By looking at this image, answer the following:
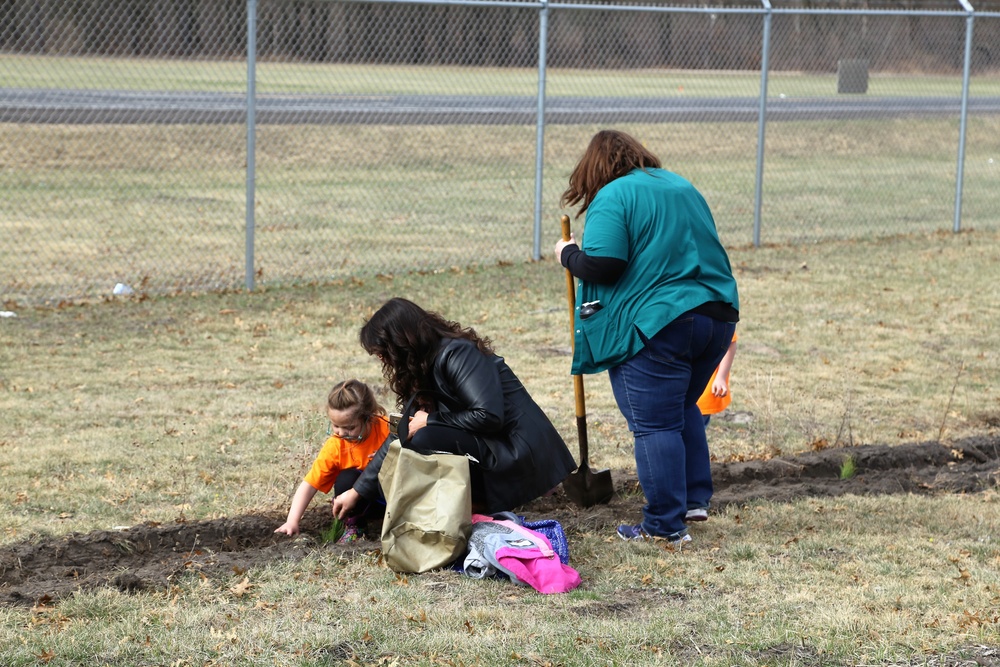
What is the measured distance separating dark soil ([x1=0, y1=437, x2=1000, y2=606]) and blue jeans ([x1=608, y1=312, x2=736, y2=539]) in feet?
1.41

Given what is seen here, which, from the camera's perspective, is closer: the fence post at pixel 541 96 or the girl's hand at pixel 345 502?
the girl's hand at pixel 345 502

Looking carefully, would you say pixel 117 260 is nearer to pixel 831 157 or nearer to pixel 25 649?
pixel 25 649

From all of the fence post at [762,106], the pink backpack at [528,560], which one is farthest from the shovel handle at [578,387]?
the fence post at [762,106]

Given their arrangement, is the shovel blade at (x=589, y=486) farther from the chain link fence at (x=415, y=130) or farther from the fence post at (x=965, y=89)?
the fence post at (x=965, y=89)

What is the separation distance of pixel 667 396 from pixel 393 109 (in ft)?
45.8

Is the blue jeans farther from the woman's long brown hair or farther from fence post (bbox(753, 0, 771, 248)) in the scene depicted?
fence post (bbox(753, 0, 771, 248))

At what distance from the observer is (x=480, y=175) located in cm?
1642

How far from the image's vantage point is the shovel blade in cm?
548

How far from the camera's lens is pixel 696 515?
5.23m

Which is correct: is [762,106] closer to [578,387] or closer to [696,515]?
[578,387]

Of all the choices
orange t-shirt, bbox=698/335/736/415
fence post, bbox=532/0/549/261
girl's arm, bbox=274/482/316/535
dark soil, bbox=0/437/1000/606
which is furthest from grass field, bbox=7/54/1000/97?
girl's arm, bbox=274/482/316/535

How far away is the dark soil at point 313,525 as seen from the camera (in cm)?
456

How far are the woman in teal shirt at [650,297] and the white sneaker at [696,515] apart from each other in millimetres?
279

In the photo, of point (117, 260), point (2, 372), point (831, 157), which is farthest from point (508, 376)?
point (831, 157)
